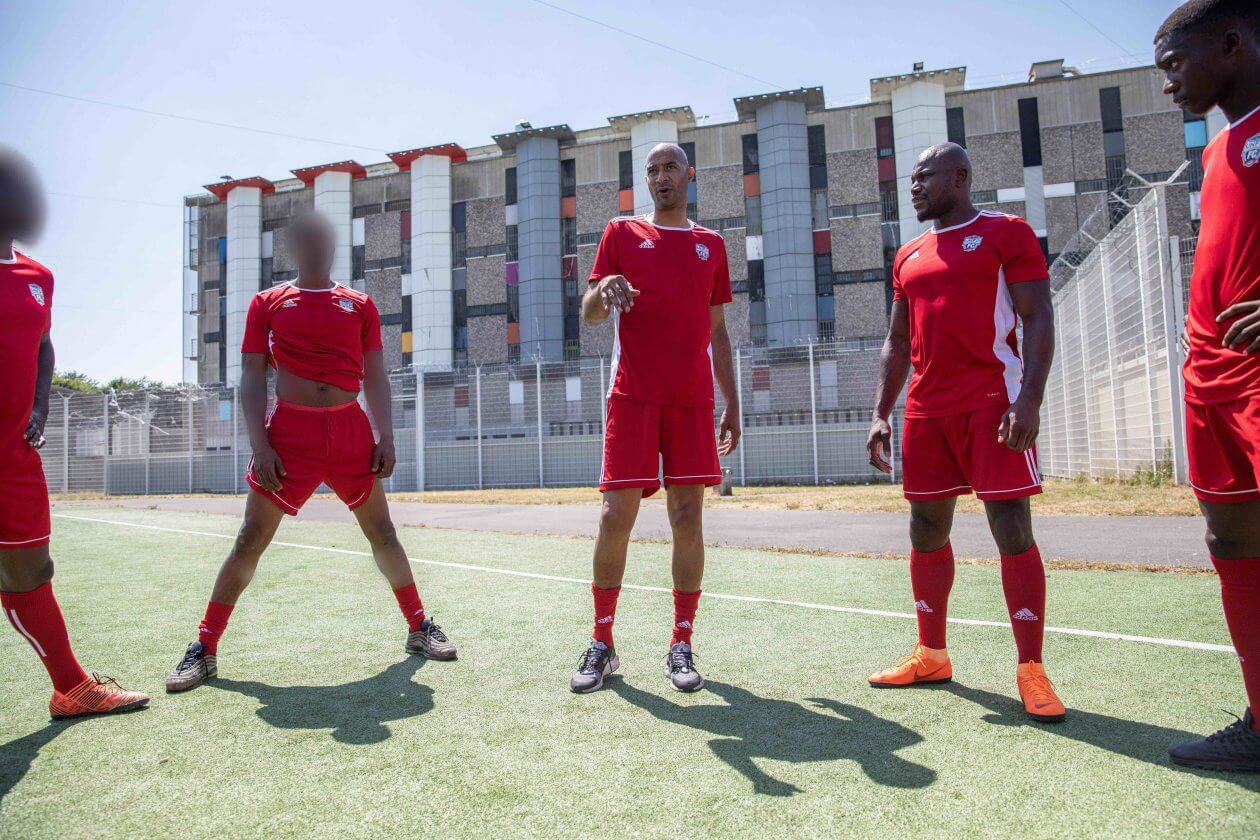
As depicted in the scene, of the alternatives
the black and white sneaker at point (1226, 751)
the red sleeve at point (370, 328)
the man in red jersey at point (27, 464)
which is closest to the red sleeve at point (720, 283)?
the red sleeve at point (370, 328)

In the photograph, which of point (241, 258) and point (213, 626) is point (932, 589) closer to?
point (213, 626)

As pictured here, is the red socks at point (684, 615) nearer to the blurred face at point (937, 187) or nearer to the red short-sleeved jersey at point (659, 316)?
the red short-sleeved jersey at point (659, 316)

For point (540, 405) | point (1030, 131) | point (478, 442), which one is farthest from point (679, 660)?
point (1030, 131)

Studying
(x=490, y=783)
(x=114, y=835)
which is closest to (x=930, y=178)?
(x=490, y=783)

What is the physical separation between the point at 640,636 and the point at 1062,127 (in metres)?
36.8

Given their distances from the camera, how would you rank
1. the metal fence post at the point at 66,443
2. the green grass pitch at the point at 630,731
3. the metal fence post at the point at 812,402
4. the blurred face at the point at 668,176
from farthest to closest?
1. the metal fence post at the point at 66,443
2. the metal fence post at the point at 812,402
3. the blurred face at the point at 668,176
4. the green grass pitch at the point at 630,731

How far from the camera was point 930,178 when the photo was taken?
123 inches

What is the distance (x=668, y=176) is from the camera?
3387 millimetres

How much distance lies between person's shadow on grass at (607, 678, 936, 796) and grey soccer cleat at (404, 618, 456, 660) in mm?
955

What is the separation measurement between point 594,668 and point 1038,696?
5.12 feet

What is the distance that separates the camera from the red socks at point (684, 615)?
3.29m

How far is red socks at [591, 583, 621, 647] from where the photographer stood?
10.7 ft

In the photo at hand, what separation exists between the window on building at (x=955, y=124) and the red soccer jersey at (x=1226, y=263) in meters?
35.7

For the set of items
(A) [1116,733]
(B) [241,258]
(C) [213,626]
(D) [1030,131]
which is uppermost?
(D) [1030,131]
